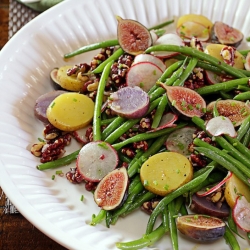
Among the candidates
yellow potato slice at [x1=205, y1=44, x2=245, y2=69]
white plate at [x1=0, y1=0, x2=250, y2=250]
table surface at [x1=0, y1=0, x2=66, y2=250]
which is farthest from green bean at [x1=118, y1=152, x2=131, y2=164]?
yellow potato slice at [x1=205, y1=44, x2=245, y2=69]

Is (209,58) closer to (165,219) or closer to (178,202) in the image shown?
(178,202)

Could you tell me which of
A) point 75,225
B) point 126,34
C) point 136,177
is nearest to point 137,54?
point 126,34

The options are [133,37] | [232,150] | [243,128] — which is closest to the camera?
[232,150]

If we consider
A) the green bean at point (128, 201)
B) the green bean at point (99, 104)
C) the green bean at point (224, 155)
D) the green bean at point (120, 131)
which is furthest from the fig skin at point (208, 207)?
the green bean at point (99, 104)

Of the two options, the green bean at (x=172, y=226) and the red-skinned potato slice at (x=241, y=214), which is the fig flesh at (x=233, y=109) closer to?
the red-skinned potato slice at (x=241, y=214)

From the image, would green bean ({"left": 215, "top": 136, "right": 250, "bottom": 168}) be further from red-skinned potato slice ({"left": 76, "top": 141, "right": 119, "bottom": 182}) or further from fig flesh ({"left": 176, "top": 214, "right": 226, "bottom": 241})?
red-skinned potato slice ({"left": 76, "top": 141, "right": 119, "bottom": 182})

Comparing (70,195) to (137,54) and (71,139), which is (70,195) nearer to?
(71,139)

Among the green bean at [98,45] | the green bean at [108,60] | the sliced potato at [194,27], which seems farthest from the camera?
the sliced potato at [194,27]

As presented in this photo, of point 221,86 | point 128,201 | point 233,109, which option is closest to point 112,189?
point 128,201
